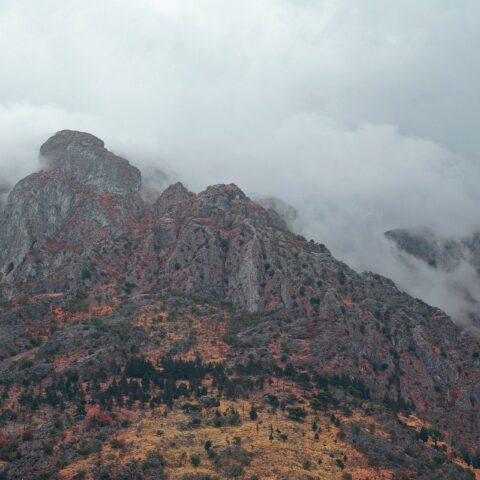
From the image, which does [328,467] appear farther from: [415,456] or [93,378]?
[93,378]

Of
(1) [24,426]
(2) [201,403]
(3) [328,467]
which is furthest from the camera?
(2) [201,403]

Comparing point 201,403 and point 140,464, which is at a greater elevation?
point 201,403

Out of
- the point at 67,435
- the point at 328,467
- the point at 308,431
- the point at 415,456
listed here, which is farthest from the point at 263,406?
the point at 67,435

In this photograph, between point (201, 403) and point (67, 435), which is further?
point (201, 403)

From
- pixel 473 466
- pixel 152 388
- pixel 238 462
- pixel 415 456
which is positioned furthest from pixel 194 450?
pixel 473 466

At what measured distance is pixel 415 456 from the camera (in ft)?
557

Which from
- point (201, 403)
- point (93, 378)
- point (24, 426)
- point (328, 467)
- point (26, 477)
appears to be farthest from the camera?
point (93, 378)

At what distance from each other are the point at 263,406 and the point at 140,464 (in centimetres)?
4882

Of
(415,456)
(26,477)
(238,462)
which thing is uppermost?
(415,456)

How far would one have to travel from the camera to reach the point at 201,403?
6973 inches

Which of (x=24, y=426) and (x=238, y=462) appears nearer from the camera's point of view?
(x=238, y=462)

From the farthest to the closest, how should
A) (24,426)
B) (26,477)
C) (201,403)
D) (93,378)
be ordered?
(93,378)
(201,403)
(24,426)
(26,477)

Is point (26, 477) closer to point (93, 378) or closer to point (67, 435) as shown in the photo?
point (67, 435)

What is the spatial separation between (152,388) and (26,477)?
50898 millimetres
